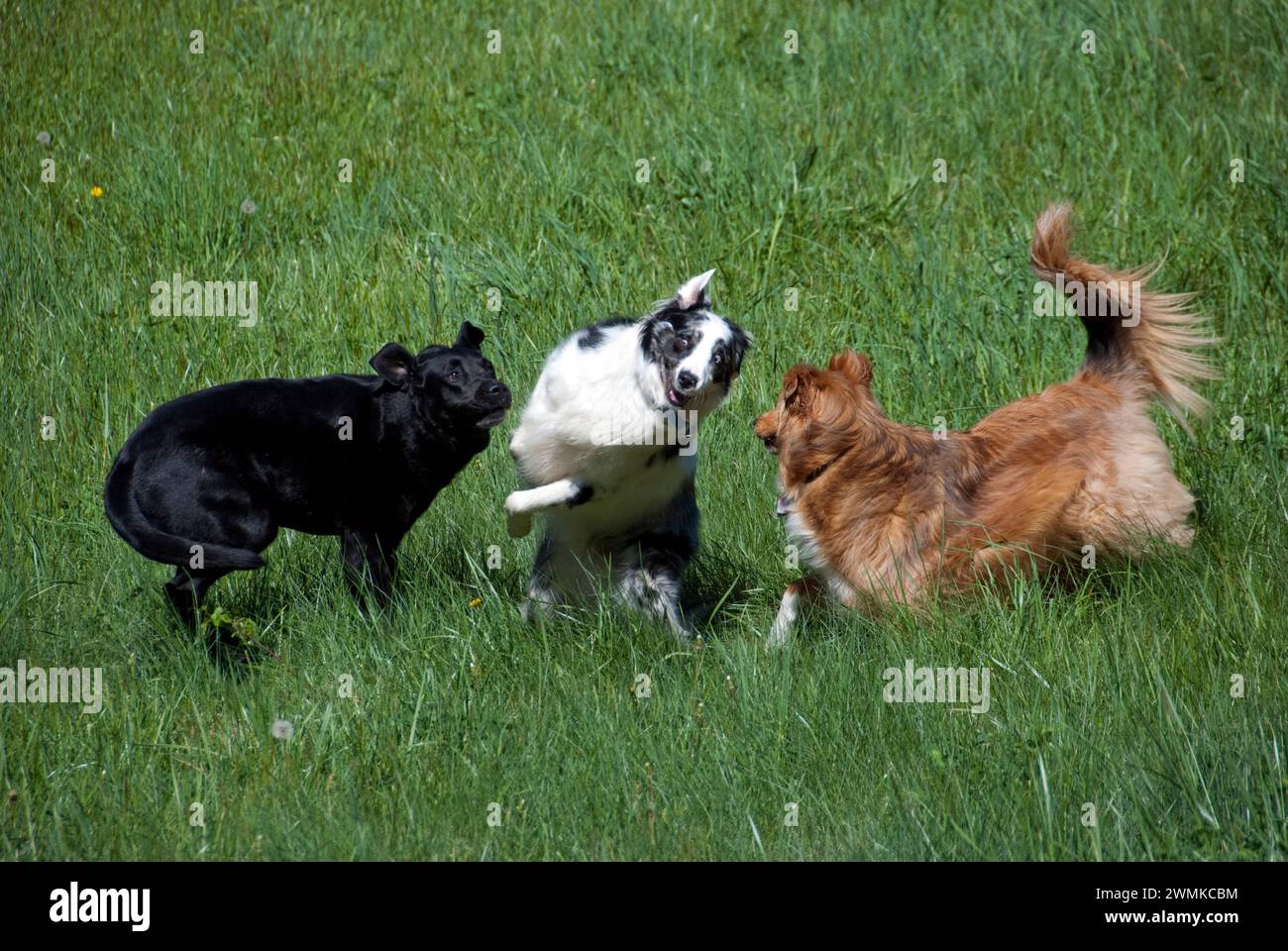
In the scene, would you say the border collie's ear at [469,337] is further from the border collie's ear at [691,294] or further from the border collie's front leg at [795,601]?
the border collie's front leg at [795,601]

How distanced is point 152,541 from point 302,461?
0.69m

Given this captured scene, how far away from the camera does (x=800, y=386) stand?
16.1ft

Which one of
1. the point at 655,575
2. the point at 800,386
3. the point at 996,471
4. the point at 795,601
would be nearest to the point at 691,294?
the point at 800,386

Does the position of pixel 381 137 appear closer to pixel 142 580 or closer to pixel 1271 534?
pixel 142 580

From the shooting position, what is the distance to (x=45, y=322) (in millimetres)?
7074

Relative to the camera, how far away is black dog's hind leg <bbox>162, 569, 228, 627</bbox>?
4.60 meters

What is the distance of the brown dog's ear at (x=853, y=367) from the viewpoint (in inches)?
196

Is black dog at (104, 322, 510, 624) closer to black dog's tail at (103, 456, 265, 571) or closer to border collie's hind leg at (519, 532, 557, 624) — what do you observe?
black dog's tail at (103, 456, 265, 571)

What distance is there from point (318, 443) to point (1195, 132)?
6.51m

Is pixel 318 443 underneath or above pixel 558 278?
underneath

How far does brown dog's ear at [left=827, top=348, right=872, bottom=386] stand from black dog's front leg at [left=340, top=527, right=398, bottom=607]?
1.93 m

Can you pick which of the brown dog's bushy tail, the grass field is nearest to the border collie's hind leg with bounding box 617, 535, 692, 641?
the grass field

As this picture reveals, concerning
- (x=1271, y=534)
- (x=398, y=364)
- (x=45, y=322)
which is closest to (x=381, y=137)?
(x=45, y=322)

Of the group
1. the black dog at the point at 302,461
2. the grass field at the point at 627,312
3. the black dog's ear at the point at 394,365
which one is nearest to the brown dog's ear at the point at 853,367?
the grass field at the point at 627,312
